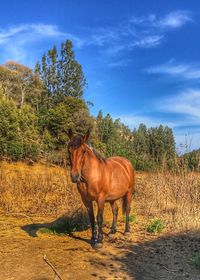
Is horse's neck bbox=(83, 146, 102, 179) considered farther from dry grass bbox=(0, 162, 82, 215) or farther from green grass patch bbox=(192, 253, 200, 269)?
dry grass bbox=(0, 162, 82, 215)

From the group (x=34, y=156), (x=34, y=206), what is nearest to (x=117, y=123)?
(x=34, y=156)

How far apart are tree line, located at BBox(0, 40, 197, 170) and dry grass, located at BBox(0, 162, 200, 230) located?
74 centimetres

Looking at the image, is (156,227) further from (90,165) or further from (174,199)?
(90,165)

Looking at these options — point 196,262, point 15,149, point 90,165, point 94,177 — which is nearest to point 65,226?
point 94,177

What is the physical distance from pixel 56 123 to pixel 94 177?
21.6 meters

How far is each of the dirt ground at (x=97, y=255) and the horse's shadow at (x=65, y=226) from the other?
5 centimetres

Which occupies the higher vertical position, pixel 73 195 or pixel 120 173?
pixel 120 173

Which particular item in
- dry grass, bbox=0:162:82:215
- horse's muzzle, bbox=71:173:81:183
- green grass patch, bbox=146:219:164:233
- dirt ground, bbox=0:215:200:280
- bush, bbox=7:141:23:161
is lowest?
dirt ground, bbox=0:215:200:280

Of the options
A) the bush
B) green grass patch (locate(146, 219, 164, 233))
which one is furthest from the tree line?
green grass patch (locate(146, 219, 164, 233))

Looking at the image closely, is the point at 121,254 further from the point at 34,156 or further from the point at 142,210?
the point at 34,156

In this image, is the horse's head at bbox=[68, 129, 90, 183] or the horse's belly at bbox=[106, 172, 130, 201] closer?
the horse's head at bbox=[68, 129, 90, 183]

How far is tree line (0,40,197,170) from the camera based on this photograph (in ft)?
41.6

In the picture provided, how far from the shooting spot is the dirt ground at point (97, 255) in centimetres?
386

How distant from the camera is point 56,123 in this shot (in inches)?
1025
